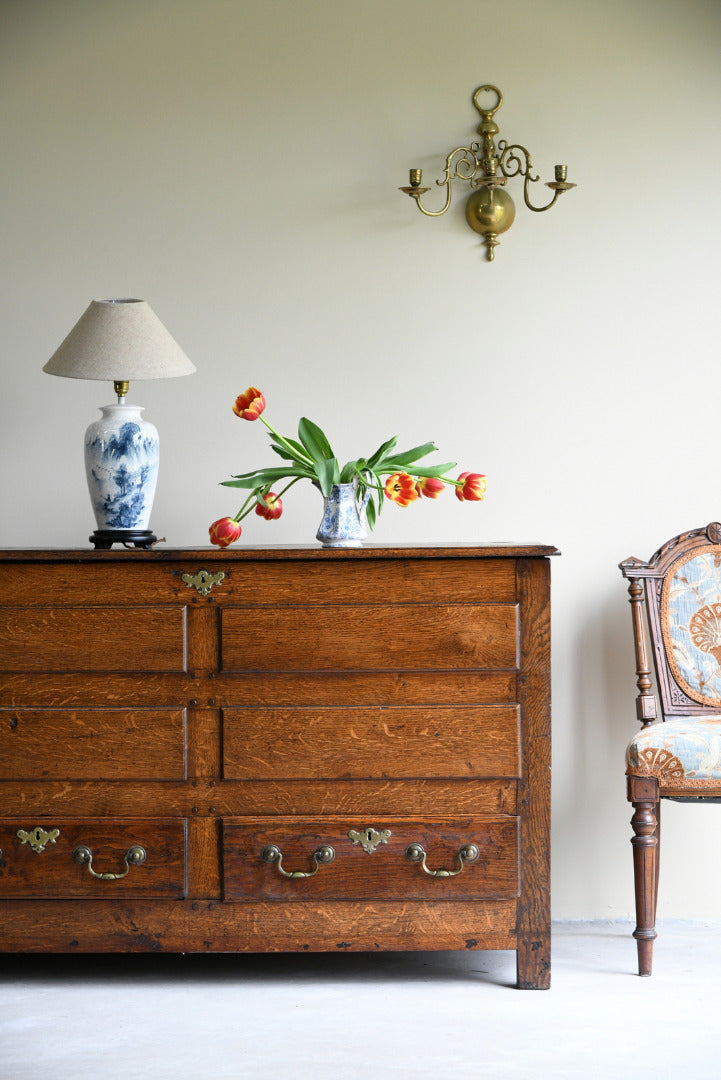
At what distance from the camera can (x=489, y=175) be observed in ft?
8.96

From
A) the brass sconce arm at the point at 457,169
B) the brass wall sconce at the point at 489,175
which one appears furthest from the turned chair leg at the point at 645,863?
the brass sconce arm at the point at 457,169

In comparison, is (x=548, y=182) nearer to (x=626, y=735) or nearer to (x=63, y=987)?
Answer: (x=626, y=735)

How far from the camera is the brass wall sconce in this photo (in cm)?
273

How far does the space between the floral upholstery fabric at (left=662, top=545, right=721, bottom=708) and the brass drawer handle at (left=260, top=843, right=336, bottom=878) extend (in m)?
0.96

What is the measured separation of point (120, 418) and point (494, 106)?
50.2 inches

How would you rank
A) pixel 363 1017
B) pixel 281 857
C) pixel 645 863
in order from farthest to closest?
pixel 645 863, pixel 281 857, pixel 363 1017

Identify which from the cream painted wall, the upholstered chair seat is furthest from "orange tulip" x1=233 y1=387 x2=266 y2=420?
the upholstered chair seat

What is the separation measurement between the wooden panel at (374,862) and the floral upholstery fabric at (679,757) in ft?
1.02

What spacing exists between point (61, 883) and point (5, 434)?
1.20 m

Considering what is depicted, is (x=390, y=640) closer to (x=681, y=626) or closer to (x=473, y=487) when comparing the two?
(x=473, y=487)

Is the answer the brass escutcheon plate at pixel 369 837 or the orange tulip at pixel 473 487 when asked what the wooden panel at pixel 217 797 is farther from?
the orange tulip at pixel 473 487

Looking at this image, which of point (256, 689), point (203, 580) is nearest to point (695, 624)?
point (256, 689)

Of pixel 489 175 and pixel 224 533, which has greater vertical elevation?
pixel 489 175

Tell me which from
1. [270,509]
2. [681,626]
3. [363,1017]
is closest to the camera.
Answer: [363,1017]
